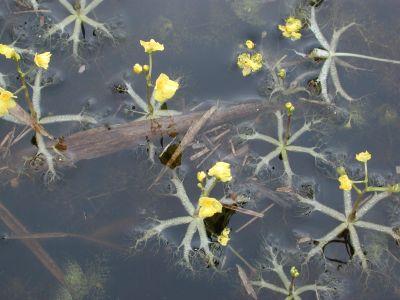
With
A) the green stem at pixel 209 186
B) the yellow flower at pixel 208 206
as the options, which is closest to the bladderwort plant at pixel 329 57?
the green stem at pixel 209 186

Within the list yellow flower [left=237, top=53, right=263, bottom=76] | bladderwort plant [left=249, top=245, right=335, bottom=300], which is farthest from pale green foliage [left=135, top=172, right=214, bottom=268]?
yellow flower [left=237, top=53, right=263, bottom=76]

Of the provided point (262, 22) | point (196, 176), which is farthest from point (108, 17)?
point (196, 176)

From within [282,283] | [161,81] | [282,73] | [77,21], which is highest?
[77,21]

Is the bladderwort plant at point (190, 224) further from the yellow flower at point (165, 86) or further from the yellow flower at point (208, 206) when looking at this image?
the yellow flower at point (165, 86)

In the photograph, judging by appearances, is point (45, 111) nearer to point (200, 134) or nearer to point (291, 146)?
point (200, 134)

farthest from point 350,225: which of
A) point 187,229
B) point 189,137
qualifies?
point 189,137

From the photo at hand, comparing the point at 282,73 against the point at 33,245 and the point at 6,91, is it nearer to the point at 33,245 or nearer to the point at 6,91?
the point at 6,91
